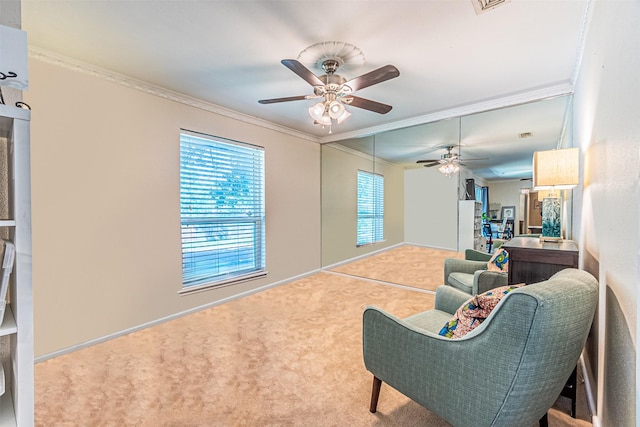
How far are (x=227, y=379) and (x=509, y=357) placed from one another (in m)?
1.71

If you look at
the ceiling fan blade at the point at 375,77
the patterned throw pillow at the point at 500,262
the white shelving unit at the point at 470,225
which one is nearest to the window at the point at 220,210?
the ceiling fan blade at the point at 375,77

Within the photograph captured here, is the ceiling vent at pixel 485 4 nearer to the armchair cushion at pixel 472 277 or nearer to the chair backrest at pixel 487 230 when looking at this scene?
the armchair cushion at pixel 472 277

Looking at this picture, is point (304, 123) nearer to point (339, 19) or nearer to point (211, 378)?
point (339, 19)

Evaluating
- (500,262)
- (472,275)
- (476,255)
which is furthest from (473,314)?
(476,255)

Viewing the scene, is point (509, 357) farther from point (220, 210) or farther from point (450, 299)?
point (220, 210)

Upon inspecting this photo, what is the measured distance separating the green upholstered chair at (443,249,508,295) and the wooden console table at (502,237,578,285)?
0.29 metres

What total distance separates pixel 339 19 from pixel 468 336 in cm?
193

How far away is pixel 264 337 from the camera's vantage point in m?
2.58

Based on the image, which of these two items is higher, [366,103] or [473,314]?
[366,103]

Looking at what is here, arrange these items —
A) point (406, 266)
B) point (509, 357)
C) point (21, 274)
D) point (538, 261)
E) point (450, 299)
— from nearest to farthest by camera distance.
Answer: point (21, 274)
point (509, 357)
point (538, 261)
point (450, 299)
point (406, 266)

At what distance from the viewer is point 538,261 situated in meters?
1.80

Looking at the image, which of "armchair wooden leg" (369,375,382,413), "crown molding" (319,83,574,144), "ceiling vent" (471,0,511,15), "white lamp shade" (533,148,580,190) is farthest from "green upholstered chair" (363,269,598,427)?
"crown molding" (319,83,574,144)

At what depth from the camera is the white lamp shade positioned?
6.19 ft

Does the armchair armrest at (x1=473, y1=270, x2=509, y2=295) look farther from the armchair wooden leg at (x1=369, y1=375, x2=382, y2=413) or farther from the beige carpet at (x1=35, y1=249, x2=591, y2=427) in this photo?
the armchair wooden leg at (x1=369, y1=375, x2=382, y2=413)
